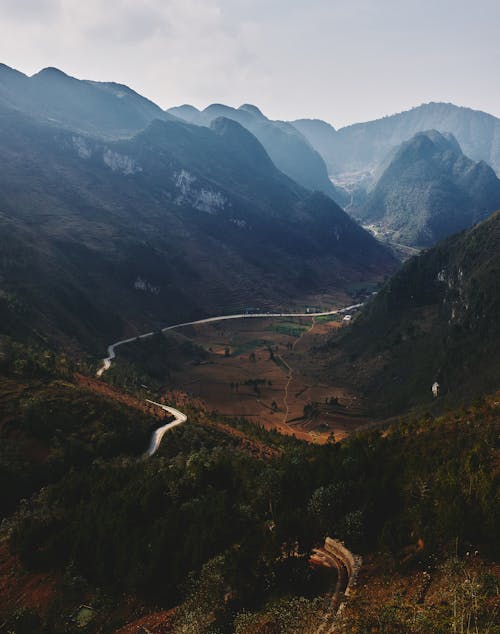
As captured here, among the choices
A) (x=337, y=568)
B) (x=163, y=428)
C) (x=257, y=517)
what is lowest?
(x=163, y=428)

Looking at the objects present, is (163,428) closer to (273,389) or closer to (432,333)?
(273,389)

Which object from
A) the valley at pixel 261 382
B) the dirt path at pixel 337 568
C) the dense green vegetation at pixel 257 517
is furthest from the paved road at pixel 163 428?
the dirt path at pixel 337 568

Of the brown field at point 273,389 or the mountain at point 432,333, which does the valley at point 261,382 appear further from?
the mountain at point 432,333

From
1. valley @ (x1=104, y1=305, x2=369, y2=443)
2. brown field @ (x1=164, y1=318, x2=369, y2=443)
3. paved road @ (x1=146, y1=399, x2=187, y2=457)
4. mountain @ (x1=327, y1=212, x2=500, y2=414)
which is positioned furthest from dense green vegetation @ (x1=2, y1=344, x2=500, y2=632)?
brown field @ (x1=164, y1=318, x2=369, y2=443)

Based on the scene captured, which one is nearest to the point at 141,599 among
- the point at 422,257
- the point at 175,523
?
the point at 175,523

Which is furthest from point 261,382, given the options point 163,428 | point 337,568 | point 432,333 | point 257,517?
point 337,568

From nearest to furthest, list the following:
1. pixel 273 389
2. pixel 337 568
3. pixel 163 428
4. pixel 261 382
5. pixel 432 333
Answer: pixel 337 568
pixel 163 428
pixel 432 333
pixel 273 389
pixel 261 382

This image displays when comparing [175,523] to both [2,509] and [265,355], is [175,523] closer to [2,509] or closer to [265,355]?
[2,509]
